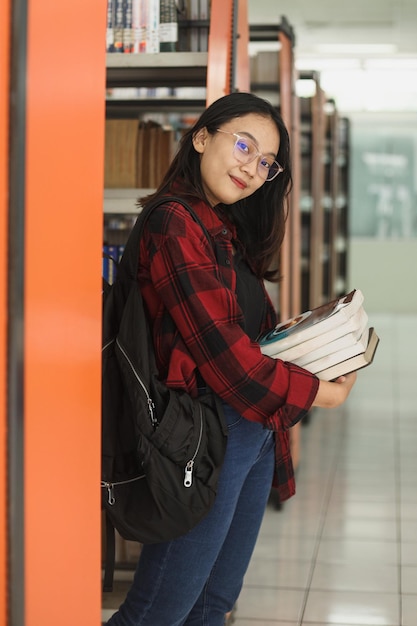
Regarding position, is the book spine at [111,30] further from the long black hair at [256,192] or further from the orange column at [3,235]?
the orange column at [3,235]

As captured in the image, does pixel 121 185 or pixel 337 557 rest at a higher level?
pixel 121 185

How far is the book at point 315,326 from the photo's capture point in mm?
1716

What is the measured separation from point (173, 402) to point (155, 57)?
1.41 metres

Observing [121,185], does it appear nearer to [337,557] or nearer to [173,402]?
[173,402]

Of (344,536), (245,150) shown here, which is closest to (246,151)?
(245,150)

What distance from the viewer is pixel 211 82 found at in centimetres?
250

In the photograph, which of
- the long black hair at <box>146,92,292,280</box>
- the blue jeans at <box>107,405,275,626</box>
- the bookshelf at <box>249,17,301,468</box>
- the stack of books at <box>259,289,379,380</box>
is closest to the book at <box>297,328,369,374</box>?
the stack of books at <box>259,289,379,380</box>

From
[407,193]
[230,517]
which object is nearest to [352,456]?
[230,517]

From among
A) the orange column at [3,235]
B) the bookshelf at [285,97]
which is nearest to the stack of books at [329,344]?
the orange column at [3,235]

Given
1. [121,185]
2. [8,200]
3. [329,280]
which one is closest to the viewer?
[8,200]

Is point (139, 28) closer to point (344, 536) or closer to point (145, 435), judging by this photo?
point (145, 435)

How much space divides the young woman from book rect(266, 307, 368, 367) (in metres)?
0.07

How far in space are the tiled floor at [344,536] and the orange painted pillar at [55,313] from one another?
158 centimetres

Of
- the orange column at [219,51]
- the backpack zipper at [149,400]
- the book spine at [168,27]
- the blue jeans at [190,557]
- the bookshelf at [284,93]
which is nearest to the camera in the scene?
the backpack zipper at [149,400]
